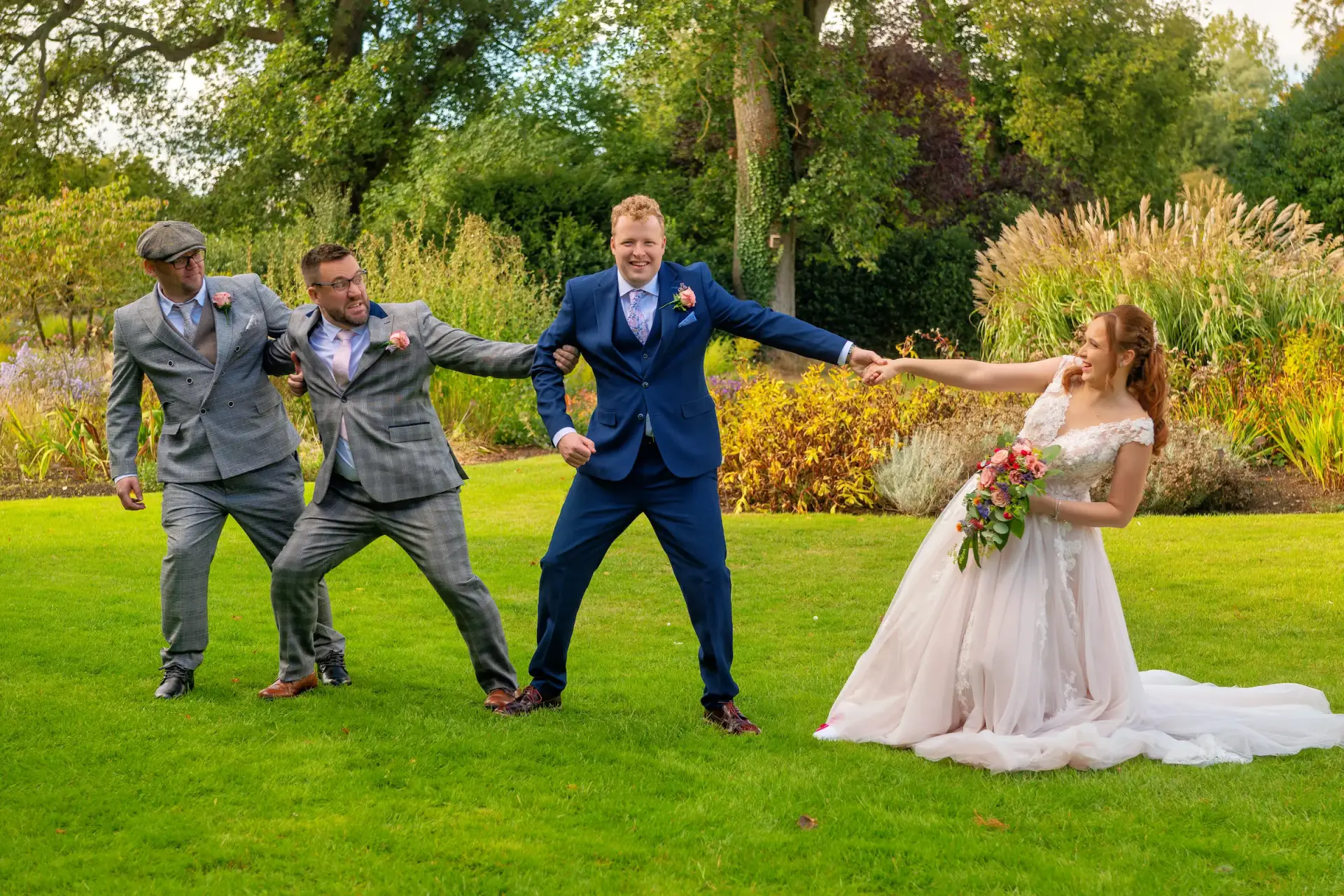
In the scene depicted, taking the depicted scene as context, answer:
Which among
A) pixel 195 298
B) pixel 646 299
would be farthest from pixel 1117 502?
pixel 195 298

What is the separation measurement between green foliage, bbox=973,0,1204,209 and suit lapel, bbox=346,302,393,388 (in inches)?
837

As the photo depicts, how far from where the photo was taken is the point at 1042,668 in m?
5.09

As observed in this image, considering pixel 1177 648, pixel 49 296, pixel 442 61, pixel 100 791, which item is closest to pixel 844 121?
pixel 442 61

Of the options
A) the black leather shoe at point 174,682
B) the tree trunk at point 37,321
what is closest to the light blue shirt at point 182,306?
the black leather shoe at point 174,682

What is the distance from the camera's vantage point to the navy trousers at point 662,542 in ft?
16.4

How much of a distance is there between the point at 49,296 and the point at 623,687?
516 inches

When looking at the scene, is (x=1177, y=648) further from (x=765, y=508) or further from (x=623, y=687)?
(x=765, y=508)

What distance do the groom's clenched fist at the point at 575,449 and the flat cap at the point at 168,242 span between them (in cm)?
191

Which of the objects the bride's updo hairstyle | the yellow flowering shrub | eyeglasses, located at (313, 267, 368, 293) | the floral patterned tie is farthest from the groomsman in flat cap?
the yellow flowering shrub

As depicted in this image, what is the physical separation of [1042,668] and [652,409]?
5.94 feet

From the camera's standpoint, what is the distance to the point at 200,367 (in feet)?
18.6

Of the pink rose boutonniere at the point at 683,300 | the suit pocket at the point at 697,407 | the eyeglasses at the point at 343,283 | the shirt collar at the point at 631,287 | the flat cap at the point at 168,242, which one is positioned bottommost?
the suit pocket at the point at 697,407

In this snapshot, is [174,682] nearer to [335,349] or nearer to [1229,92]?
[335,349]

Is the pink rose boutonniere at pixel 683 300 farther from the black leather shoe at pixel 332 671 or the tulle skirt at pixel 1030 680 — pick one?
the black leather shoe at pixel 332 671
